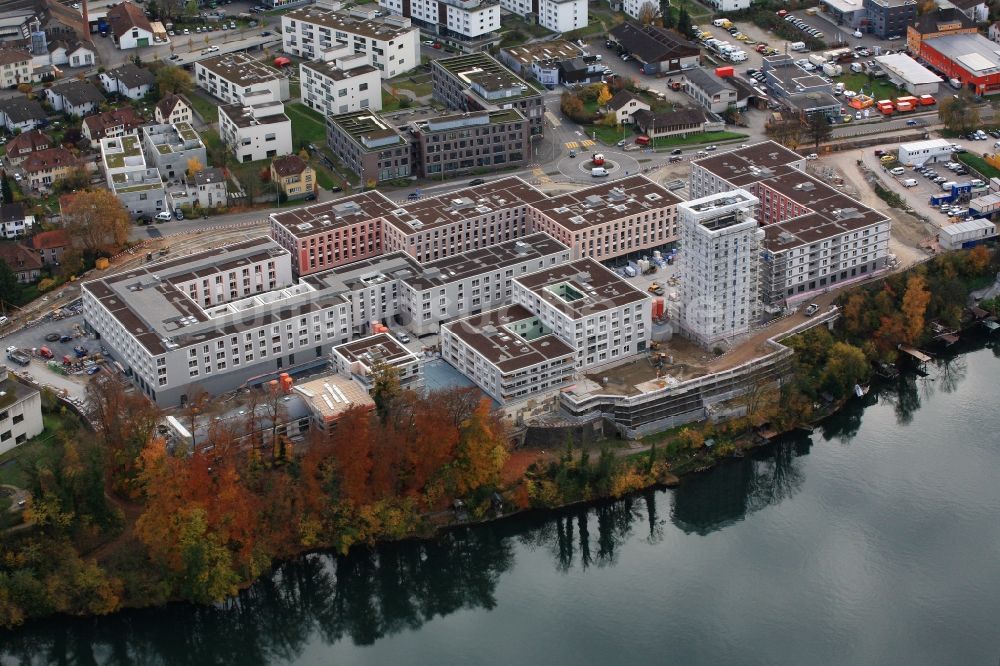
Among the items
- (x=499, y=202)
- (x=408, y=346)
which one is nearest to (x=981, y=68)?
(x=499, y=202)

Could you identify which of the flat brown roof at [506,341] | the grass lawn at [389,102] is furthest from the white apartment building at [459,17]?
the flat brown roof at [506,341]

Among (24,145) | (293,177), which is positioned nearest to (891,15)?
(293,177)

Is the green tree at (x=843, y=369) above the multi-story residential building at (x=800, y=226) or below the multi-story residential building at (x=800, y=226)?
below

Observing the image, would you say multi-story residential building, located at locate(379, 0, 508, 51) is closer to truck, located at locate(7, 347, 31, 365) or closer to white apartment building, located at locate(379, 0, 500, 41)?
white apartment building, located at locate(379, 0, 500, 41)

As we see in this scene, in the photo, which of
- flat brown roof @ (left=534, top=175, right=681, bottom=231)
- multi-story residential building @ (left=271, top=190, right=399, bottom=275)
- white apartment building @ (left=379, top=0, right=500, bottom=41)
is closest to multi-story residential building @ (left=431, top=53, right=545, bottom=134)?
white apartment building @ (left=379, top=0, right=500, bottom=41)

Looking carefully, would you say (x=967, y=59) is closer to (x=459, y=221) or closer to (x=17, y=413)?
(x=459, y=221)

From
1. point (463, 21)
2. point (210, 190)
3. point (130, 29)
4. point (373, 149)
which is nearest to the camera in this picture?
point (210, 190)

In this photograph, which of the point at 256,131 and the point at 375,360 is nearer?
the point at 375,360

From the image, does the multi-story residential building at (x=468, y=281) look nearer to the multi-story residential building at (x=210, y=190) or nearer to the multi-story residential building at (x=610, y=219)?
the multi-story residential building at (x=610, y=219)
